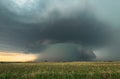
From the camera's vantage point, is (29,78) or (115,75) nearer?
(29,78)

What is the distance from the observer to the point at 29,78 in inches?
917

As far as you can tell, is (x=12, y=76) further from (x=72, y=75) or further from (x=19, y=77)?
(x=72, y=75)

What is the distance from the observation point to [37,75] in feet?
78.1

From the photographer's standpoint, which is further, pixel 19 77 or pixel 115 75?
pixel 115 75

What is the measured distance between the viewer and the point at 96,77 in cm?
2391

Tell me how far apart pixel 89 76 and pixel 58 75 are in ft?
11.9

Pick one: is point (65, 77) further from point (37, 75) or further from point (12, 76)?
point (12, 76)

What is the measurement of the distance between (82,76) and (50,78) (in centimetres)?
376

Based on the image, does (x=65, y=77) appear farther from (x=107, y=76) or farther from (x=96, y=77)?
(x=107, y=76)

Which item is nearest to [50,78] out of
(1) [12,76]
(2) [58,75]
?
(2) [58,75]

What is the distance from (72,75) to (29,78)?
4.97 metres

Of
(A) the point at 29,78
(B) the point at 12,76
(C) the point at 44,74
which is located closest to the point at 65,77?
(C) the point at 44,74

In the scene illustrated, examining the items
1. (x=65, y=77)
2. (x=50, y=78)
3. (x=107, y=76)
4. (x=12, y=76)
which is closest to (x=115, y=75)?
(x=107, y=76)

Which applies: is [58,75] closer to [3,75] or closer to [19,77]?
[19,77]
